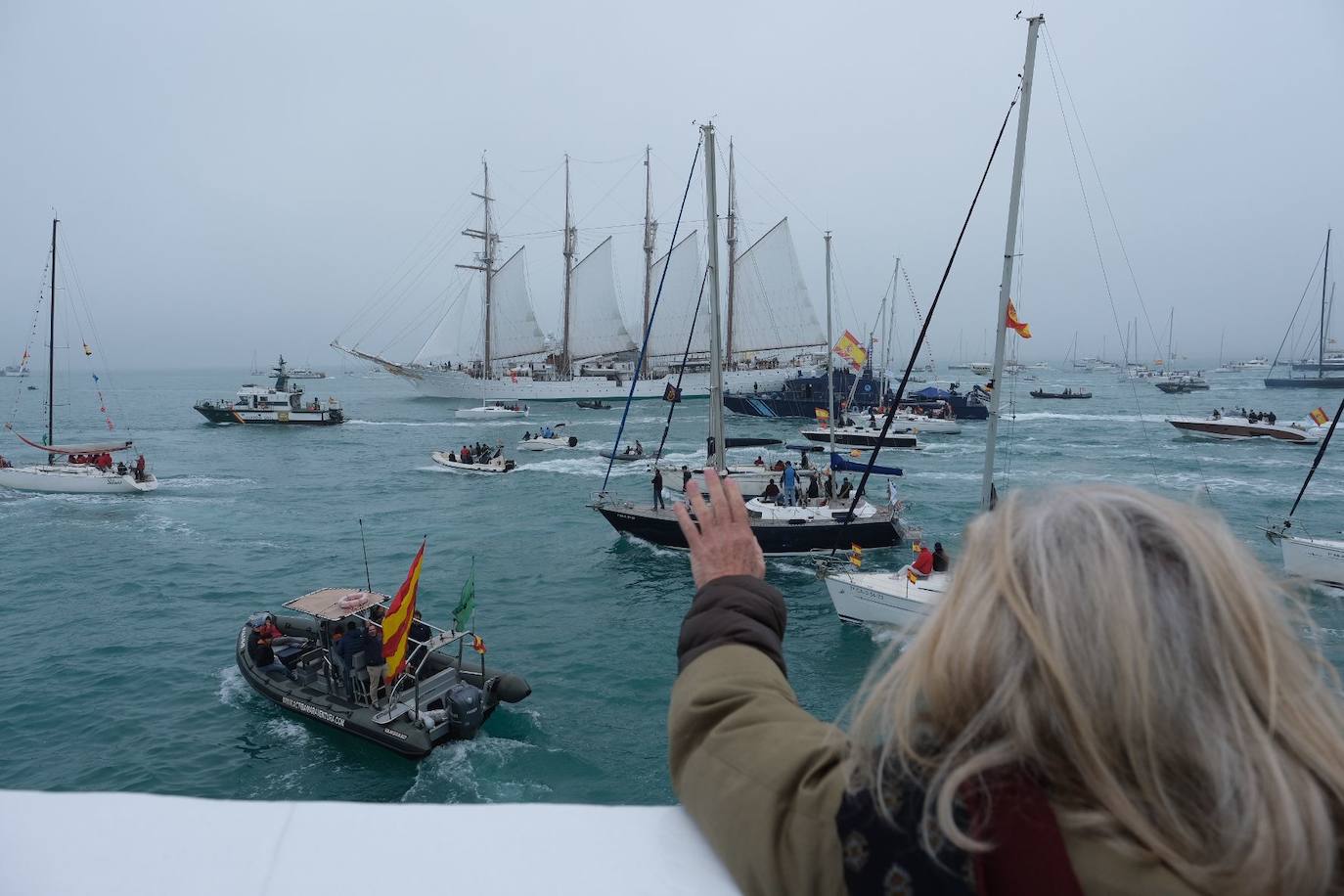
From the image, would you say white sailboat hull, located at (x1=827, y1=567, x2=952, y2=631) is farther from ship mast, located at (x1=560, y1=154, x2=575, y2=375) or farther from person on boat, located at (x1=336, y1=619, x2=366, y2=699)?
ship mast, located at (x1=560, y1=154, x2=575, y2=375)

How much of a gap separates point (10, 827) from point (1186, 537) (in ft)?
7.08

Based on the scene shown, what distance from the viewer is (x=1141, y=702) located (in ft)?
2.76

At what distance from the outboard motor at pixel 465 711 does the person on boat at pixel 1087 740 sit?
29.3 feet

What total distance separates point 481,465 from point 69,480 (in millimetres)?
15090

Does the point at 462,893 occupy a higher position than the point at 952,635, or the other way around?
the point at 952,635

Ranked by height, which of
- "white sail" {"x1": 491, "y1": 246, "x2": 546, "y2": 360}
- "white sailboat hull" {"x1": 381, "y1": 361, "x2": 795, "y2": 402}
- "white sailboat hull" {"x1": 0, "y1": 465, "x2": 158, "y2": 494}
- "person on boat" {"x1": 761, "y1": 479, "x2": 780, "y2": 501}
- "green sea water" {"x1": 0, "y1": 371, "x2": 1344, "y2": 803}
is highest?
"white sail" {"x1": 491, "y1": 246, "x2": 546, "y2": 360}

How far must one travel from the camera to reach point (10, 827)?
1500 millimetres

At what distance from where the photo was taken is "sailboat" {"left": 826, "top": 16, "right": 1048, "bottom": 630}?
39.2 feet

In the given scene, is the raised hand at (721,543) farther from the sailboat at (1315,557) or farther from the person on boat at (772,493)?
the person on boat at (772,493)

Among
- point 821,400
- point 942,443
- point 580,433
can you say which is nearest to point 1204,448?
point 942,443

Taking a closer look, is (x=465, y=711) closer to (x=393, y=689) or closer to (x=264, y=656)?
(x=393, y=689)

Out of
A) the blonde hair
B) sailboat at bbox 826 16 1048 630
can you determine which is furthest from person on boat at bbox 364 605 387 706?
the blonde hair

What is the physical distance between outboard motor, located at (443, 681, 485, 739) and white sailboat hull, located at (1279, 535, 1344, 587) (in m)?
15.3

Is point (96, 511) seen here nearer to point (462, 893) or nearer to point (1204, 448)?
point (462, 893)
